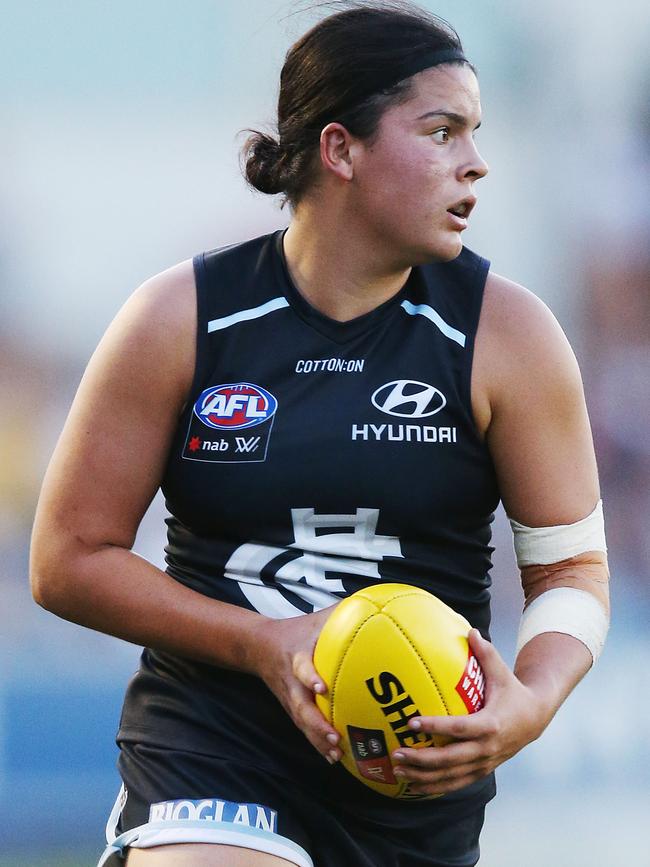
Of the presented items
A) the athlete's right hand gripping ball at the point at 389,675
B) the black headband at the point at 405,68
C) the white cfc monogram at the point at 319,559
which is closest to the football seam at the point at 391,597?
the athlete's right hand gripping ball at the point at 389,675

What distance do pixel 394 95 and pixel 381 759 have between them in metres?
1.09

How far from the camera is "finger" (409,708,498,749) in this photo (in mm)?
1815

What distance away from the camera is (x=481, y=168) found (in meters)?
2.23

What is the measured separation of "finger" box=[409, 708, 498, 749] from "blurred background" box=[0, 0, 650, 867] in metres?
2.98

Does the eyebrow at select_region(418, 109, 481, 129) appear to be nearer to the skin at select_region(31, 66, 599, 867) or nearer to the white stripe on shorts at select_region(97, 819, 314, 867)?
the skin at select_region(31, 66, 599, 867)

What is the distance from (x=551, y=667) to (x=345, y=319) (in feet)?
2.25

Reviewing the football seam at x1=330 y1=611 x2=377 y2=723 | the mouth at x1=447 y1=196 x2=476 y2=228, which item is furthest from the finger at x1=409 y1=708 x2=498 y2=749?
the mouth at x1=447 y1=196 x2=476 y2=228

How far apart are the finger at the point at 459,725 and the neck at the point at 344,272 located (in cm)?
77

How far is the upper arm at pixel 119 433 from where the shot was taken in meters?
2.21

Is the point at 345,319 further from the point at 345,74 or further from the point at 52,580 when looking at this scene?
the point at 52,580

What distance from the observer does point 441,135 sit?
7.31ft

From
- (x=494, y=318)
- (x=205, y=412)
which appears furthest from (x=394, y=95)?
(x=205, y=412)

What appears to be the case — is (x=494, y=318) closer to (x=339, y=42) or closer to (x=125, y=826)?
(x=339, y=42)

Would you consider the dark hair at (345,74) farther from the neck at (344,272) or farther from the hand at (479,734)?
the hand at (479,734)
